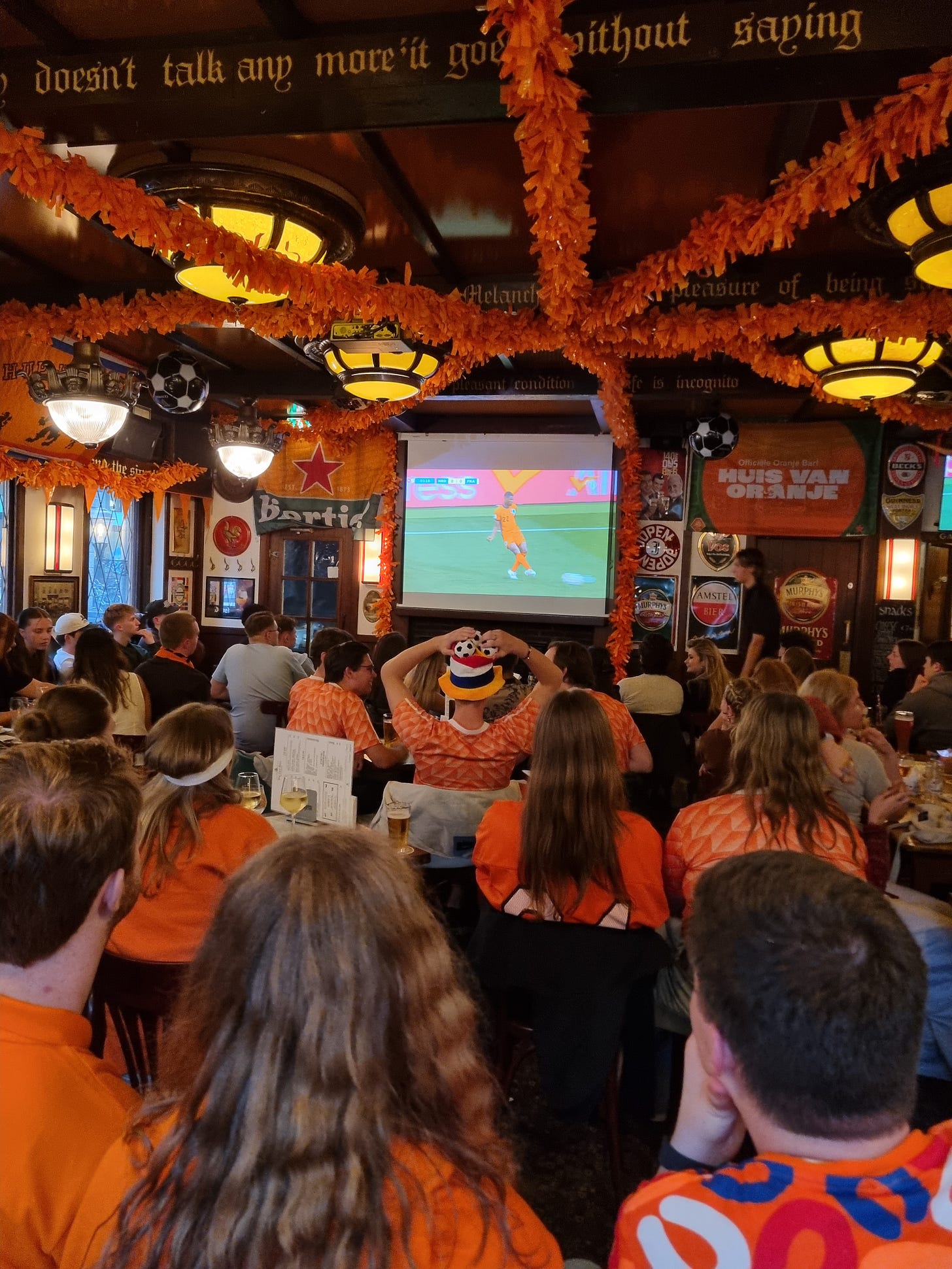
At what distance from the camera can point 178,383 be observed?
6.21 metres

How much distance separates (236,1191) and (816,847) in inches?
76.0

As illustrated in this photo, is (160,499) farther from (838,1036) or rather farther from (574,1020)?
(838,1036)

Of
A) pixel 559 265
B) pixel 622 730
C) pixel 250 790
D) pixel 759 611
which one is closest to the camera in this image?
pixel 250 790

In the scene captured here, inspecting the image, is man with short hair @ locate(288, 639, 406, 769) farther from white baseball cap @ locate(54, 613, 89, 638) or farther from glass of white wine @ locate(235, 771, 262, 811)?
white baseball cap @ locate(54, 613, 89, 638)

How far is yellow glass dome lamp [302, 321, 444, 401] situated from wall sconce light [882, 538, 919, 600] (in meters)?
5.73

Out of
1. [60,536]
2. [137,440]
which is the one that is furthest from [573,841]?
[137,440]

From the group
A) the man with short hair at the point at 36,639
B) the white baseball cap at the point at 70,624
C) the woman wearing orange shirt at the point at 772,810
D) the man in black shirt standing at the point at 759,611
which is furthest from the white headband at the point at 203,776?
the man in black shirt standing at the point at 759,611

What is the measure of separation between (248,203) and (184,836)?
272 cm

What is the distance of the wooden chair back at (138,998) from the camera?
1790 mm

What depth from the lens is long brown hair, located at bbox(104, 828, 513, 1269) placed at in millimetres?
810

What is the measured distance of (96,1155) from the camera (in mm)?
1044

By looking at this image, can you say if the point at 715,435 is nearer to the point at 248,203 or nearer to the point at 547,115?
the point at 248,203

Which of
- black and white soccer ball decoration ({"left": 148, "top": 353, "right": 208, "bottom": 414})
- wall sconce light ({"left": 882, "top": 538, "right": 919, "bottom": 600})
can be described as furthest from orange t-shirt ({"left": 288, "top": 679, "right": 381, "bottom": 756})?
wall sconce light ({"left": 882, "top": 538, "right": 919, "bottom": 600})

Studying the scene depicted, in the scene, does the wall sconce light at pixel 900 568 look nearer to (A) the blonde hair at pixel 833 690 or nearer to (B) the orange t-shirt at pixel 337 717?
(A) the blonde hair at pixel 833 690
